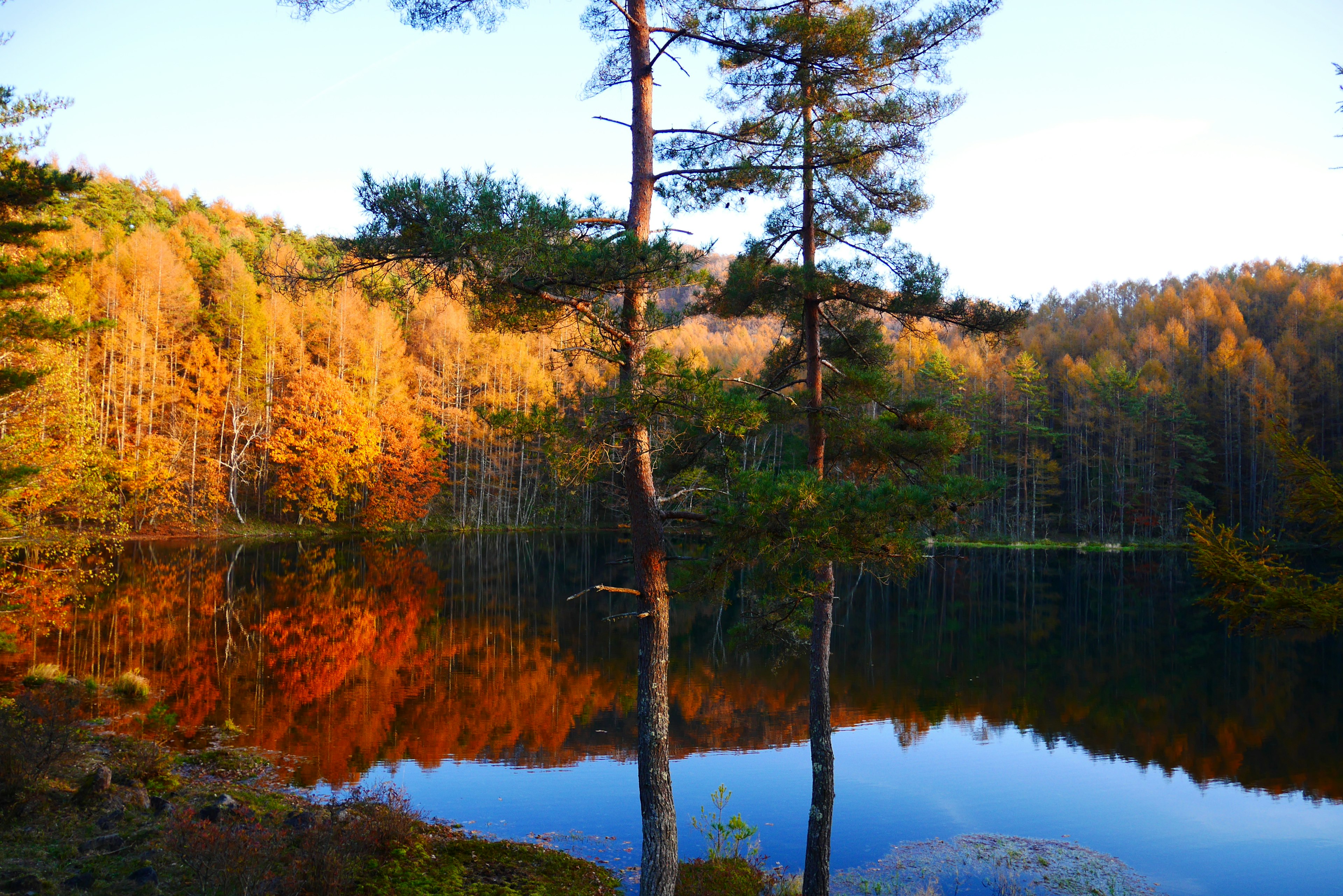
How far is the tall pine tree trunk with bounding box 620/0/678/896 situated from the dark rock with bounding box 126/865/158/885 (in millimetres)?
3196

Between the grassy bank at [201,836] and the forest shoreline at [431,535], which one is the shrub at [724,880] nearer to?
the grassy bank at [201,836]

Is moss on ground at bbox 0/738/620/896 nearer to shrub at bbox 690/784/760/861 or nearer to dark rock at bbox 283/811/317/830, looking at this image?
dark rock at bbox 283/811/317/830

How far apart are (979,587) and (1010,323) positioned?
24230 mm

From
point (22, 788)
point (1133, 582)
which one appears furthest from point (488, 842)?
point (1133, 582)

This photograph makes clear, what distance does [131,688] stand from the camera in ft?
39.7

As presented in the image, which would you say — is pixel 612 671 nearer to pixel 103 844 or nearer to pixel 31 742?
pixel 31 742

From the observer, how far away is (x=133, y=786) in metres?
7.20

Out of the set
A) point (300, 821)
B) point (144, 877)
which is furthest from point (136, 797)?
point (144, 877)

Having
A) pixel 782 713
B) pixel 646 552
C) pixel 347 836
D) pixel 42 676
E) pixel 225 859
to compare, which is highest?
pixel 646 552

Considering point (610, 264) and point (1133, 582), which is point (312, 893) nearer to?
point (610, 264)

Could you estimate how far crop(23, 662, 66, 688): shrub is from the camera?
1134cm

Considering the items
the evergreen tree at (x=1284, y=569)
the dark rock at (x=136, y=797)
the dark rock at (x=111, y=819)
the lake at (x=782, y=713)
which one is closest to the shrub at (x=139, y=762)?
the dark rock at (x=136, y=797)

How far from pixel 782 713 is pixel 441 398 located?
1378 inches

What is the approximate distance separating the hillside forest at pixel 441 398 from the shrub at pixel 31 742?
47.6 ft
